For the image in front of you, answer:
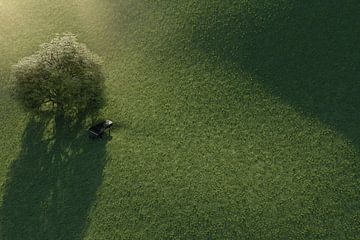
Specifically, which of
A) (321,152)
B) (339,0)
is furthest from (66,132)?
(339,0)

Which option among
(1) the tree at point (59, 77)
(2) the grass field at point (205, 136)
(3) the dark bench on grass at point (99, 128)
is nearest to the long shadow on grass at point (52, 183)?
(2) the grass field at point (205, 136)

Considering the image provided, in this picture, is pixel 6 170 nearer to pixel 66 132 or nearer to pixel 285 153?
pixel 66 132

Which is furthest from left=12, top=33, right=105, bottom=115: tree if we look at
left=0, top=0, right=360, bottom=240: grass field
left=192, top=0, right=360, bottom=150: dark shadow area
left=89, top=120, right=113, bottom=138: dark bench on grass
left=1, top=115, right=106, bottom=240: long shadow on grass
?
left=192, top=0, right=360, bottom=150: dark shadow area

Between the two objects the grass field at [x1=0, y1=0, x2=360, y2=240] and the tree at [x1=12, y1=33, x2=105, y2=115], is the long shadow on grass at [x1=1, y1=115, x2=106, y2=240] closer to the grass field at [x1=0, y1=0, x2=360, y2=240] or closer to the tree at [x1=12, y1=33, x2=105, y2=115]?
the grass field at [x1=0, y1=0, x2=360, y2=240]

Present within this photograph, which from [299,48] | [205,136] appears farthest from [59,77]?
[299,48]

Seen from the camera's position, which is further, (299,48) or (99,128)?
(299,48)

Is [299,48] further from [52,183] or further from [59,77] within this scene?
[52,183]
